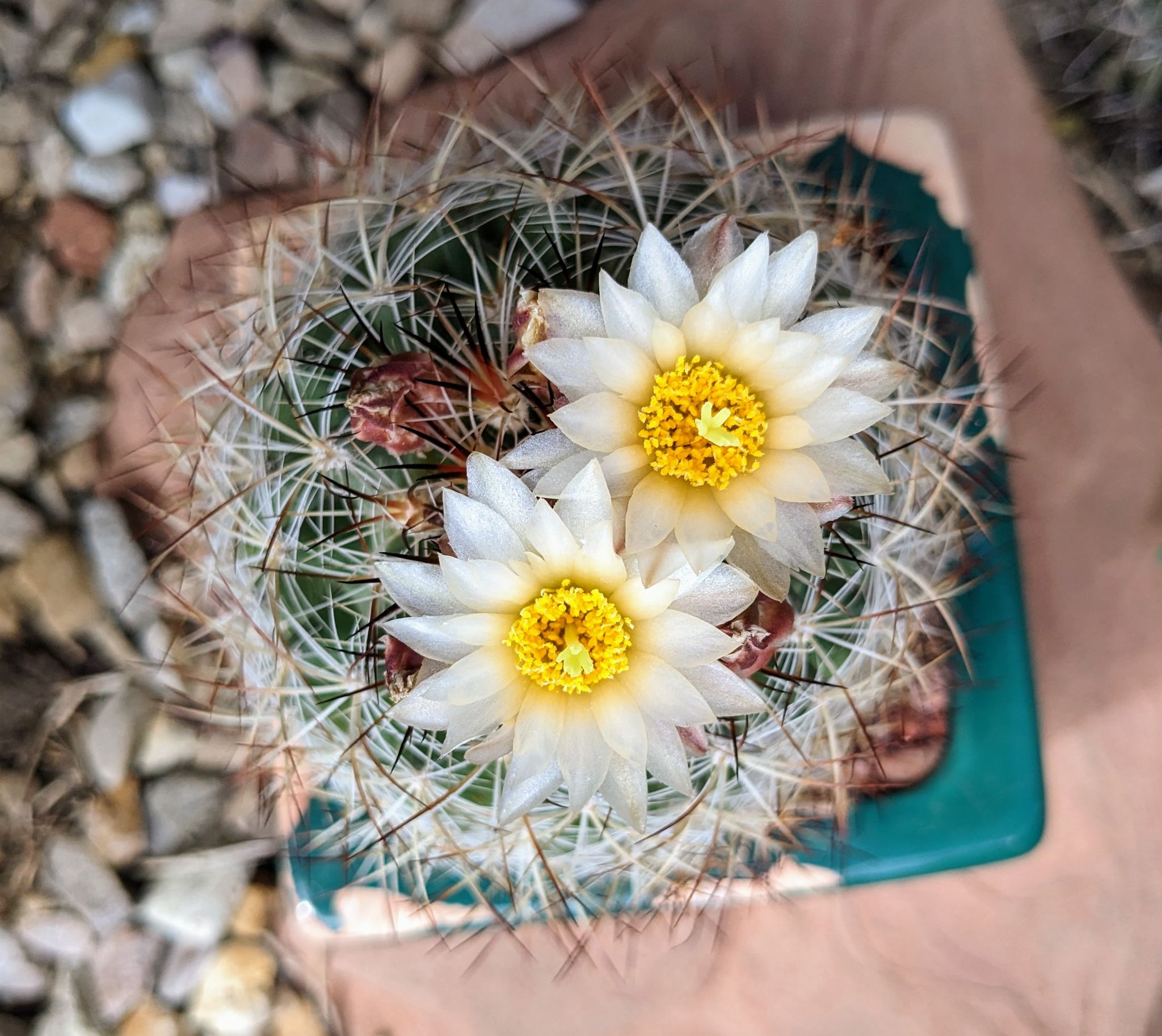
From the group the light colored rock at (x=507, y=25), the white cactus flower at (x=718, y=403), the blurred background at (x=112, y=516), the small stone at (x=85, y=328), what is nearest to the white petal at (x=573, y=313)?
the white cactus flower at (x=718, y=403)

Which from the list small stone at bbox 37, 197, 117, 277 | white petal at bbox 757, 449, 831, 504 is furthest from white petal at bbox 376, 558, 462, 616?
small stone at bbox 37, 197, 117, 277

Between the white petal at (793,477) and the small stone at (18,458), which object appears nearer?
the white petal at (793,477)

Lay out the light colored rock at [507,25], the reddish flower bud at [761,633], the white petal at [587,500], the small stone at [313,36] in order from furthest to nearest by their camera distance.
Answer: the small stone at [313,36] → the light colored rock at [507,25] → the reddish flower bud at [761,633] → the white petal at [587,500]

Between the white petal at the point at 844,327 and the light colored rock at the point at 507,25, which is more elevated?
the light colored rock at the point at 507,25

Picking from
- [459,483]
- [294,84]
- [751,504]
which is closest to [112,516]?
[294,84]

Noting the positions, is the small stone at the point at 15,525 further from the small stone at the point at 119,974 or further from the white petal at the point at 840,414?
the white petal at the point at 840,414

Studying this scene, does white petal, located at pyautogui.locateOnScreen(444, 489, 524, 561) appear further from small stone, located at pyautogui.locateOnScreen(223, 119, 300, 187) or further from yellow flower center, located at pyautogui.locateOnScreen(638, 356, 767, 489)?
small stone, located at pyautogui.locateOnScreen(223, 119, 300, 187)
